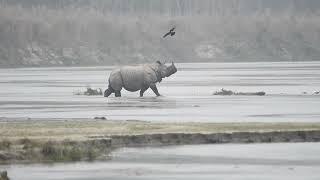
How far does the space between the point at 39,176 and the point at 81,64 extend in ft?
517

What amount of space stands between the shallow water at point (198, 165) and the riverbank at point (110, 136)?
57 centimetres

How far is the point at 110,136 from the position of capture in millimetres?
37969

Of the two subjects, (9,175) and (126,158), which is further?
(126,158)

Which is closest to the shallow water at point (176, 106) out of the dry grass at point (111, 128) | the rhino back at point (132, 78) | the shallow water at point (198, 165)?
the rhino back at point (132, 78)

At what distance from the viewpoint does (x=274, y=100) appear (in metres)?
63.8

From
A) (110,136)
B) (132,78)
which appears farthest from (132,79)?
(110,136)

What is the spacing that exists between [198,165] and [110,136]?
14.7ft

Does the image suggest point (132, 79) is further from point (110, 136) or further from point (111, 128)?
point (110, 136)

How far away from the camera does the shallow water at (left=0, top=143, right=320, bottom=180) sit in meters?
32.0

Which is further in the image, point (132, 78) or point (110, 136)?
point (132, 78)

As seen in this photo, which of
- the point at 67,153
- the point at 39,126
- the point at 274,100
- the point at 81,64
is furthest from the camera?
the point at 81,64

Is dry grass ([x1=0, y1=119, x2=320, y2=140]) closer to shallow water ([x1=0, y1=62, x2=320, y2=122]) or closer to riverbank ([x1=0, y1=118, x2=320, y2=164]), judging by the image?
riverbank ([x1=0, y1=118, x2=320, y2=164])

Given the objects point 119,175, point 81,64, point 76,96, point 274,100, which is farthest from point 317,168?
point 81,64

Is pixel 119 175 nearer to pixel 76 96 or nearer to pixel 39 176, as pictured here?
pixel 39 176
